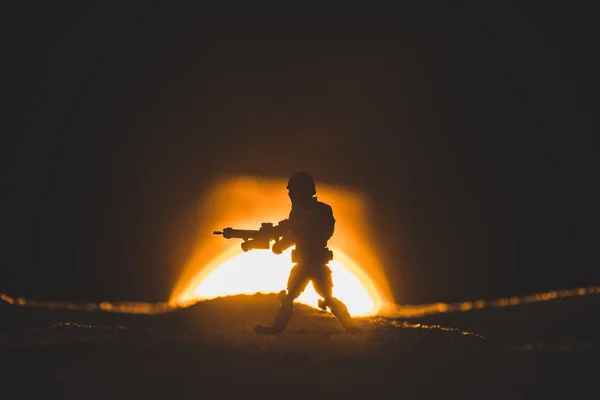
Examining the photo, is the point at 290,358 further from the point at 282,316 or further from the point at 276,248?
the point at 276,248

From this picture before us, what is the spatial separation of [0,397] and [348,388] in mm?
2935

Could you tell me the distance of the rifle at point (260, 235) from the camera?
392 inches

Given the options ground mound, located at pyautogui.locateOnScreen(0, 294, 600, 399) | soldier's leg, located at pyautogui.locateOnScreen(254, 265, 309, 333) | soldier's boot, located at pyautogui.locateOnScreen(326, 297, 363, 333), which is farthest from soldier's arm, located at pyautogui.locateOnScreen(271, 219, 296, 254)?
ground mound, located at pyautogui.locateOnScreen(0, 294, 600, 399)

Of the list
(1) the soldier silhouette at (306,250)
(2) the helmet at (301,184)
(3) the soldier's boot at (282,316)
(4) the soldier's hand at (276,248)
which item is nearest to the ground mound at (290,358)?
(3) the soldier's boot at (282,316)

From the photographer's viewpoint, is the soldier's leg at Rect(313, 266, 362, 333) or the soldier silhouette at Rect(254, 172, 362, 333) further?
the soldier's leg at Rect(313, 266, 362, 333)

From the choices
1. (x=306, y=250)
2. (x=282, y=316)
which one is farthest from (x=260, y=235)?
(x=282, y=316)

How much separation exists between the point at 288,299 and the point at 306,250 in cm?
65

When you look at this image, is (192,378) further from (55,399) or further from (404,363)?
(404,363)

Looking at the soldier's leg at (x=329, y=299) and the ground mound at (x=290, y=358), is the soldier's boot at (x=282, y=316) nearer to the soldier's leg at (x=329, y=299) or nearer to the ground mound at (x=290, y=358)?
the ground mound at (x=290, y=358)

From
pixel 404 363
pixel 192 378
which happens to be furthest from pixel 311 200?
pixel 192 378

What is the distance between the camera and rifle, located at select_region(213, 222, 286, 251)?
996 centimetres

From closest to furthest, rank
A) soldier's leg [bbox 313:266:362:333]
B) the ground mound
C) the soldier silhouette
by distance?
1. the ground mound
2. the soldier silhouette
3. soldier's leg [bbox 313:266:362:333]

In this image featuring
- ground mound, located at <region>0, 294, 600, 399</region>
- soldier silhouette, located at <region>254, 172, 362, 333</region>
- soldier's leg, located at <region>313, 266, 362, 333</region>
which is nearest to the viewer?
ground mound, located at <region>0, 294, 600, 399</region>

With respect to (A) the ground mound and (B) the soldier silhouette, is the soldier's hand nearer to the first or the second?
(B) the soldier silhouette
